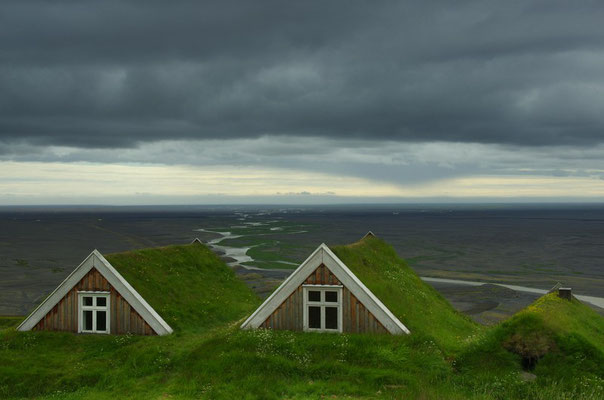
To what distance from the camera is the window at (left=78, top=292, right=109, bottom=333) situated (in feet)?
74.1

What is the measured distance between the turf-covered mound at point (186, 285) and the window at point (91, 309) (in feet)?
7.86

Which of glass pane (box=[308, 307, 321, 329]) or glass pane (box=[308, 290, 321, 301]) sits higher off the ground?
glass pane (box=[308, 290, 321, 301])

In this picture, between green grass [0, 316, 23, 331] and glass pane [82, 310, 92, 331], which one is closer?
glass pane [82, 310, 92, 331]

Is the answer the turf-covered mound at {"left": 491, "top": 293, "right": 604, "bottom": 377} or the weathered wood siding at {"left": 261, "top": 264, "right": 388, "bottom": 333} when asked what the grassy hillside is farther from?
the weathered wood siding at {"left": 261, "top": 264, "right": 388, "bottom": 333}

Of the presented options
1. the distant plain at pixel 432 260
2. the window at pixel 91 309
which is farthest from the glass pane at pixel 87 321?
the distant plain at pixel 432 260

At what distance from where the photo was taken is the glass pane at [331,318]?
21.6m

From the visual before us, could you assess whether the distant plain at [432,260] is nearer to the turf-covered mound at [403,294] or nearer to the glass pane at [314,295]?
the turf-covered mound at [403,294]

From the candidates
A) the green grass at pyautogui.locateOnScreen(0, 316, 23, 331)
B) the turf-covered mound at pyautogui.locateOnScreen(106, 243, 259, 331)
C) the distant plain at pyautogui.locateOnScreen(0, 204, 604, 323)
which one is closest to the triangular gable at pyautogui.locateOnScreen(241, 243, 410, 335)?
the turf-covered mound at pyautogui.locateOnScreen(106, 243, 259, 331)

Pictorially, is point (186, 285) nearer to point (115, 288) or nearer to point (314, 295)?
point (115, 288)

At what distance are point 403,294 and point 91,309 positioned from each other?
16.4m

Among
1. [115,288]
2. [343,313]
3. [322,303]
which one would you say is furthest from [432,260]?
[115,288]

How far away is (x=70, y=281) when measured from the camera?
73.8ft

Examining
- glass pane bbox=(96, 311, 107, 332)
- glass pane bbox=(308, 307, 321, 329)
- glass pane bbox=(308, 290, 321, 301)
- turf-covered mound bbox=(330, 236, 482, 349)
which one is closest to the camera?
glass pane bbox=(308, 290, 321, 301)

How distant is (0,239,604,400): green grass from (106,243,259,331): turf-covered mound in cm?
173
